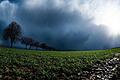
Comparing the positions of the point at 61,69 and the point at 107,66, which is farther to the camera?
the point at 107,66

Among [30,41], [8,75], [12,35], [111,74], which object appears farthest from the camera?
[30,41]

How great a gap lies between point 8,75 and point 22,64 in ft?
19.0

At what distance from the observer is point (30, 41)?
13025 centimetres

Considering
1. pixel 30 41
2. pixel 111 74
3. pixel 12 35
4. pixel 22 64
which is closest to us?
pixel 111 74

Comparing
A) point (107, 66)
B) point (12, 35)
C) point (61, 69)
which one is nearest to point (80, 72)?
point (61, 69)

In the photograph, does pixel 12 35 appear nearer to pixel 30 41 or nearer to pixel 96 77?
pixel 30 41

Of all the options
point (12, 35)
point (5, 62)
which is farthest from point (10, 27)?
point (5, 62)

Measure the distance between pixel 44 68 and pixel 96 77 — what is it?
6182mm

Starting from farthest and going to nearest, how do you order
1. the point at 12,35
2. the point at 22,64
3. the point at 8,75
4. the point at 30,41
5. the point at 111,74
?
the point at 30,41, the point at 12,35, the point at 22,64, the point at 111,74, the point at 8,75

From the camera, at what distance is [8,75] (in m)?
29.2

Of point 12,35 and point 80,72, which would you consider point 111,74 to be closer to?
point 80,72

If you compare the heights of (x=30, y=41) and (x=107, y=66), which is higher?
(x=30, y=41)

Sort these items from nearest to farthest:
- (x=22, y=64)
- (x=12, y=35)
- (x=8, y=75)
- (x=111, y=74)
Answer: (x=8, y=75), (x=111, y=74), (x=22, y=64), (x=12, y=35)

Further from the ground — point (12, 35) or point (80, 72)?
point (12, 35)
